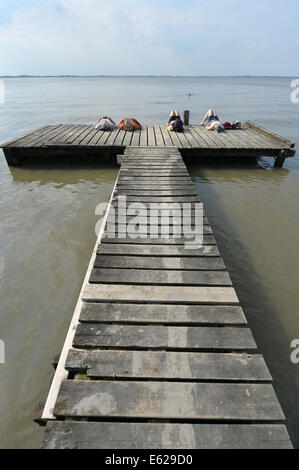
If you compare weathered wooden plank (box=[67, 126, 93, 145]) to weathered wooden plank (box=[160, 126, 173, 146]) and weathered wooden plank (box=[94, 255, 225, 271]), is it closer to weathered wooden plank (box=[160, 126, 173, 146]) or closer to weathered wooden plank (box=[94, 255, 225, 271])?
weathered wooden plank (box=[160, 126, 173, 146])

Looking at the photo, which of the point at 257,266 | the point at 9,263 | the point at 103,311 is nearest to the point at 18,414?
the point at 103,311

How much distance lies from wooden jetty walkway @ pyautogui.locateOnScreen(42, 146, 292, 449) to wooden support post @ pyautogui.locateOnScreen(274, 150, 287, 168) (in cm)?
809

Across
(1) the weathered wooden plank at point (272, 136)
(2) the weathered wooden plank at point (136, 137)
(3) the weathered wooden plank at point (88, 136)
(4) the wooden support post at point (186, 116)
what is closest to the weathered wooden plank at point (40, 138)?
(3) the weathered wooden plank at point (88, 136)

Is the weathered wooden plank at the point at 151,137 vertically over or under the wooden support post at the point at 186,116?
under

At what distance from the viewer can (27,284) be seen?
14.0 ft

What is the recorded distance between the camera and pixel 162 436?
5.80 ft

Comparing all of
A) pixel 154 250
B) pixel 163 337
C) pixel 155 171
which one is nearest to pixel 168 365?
pixel 163 337

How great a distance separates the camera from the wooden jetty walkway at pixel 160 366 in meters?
1.79

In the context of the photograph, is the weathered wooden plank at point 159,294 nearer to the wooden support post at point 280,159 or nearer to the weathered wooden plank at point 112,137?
the weathered wooden plank at point 112,137

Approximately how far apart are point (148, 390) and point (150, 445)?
37cm

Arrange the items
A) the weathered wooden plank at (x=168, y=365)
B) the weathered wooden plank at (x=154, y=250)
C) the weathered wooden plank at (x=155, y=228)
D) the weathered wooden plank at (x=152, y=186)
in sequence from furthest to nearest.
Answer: the weathered wooden plank at (x=152, y=186), the weathered wooden plank at (x=155, y=228), the weathered wooden plank at (x=154, y=250), the weathered wooden plank at (x=168, y=365)

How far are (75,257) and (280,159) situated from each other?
930cm

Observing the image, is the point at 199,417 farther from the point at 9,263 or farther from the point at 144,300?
the point at 9,263

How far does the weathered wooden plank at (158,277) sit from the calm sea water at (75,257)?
109 centimetres
